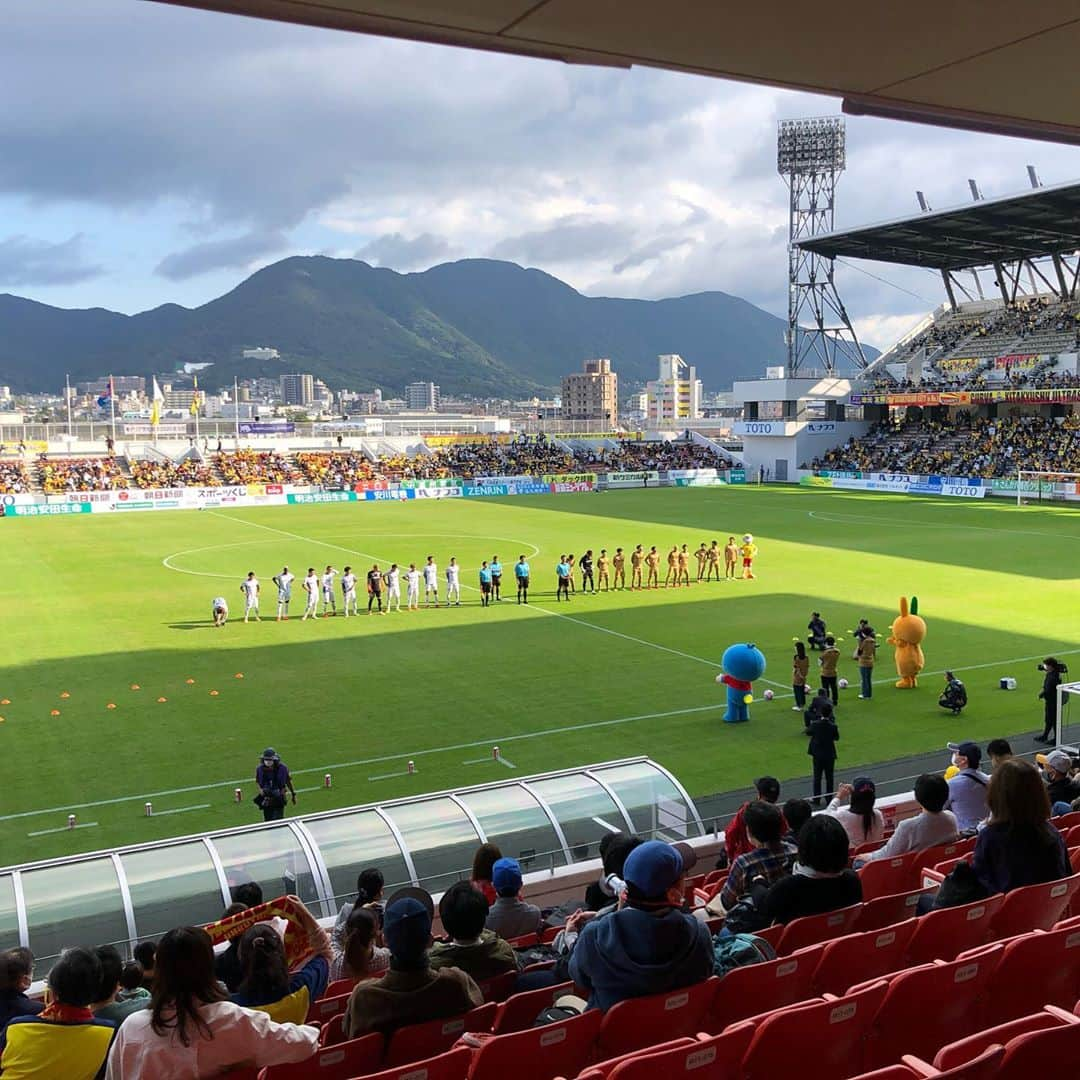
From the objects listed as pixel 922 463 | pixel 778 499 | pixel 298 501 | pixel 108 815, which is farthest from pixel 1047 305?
pixel 108 815

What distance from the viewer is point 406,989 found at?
17.0 ft

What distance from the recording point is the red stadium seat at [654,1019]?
4883mm

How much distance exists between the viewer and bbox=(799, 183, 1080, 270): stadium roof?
62.5 metres

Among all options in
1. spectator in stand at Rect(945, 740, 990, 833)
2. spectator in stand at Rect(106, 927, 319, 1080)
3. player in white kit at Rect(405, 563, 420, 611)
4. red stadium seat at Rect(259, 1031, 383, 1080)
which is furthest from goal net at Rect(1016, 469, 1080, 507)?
spectator in stand at Rect(106, 927, 319, 1080)

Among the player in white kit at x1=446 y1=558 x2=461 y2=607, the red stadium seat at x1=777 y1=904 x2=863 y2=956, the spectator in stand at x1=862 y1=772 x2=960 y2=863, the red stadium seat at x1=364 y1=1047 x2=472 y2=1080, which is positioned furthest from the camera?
the player in white kit at x1=446 y1=558 x2=461 y2=607

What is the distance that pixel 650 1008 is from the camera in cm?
494

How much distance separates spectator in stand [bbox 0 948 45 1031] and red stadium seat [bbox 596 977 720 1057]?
3.01 meters

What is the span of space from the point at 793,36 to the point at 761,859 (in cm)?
532

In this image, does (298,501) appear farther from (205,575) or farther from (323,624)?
(323,624)

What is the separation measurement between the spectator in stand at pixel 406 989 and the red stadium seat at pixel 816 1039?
148cm

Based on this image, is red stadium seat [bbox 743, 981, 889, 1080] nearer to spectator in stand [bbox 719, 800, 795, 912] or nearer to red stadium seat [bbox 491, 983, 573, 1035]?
red stadium seat [bbox 491, 983, 573, 1035]

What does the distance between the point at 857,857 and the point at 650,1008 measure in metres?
4.33

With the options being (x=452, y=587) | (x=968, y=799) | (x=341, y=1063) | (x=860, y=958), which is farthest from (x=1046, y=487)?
(x=341, y=1063)

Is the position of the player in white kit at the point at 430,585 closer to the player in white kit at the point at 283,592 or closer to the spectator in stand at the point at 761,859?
the player in white kit at the point at 283,592
